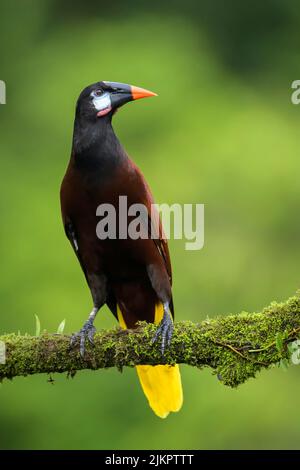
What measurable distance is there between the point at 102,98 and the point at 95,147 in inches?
9.1

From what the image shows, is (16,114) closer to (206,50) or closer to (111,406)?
(206,50)

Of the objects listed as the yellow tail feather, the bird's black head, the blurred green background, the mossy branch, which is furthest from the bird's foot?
the blurred green background

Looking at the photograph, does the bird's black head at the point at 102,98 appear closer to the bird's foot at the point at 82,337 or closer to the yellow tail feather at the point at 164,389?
the bird's foot at the point at 82,337

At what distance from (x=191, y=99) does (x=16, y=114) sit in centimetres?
143

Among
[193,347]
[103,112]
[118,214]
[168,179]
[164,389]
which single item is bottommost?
[193,347]

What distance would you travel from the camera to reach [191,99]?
8648 mm

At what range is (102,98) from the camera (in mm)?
4543

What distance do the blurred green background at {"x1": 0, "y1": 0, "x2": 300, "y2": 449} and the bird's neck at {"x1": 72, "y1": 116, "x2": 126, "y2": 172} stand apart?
2196 millimetres

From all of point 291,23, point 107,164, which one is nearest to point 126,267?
point 107,164

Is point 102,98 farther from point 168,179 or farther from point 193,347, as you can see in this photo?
point 168,179

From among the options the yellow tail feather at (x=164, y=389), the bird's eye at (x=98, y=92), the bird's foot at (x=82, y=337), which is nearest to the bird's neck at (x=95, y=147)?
the bird's eye at (x=98, y=92)

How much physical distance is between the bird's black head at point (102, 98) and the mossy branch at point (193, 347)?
0.98 metres

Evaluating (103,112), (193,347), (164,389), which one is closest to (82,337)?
(193,347)

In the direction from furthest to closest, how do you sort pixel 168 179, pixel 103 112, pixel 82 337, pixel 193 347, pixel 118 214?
pixel 168 179 → pixel 103 112 → pixel 118 214 → pixel 82 337 → pixel 193 347
